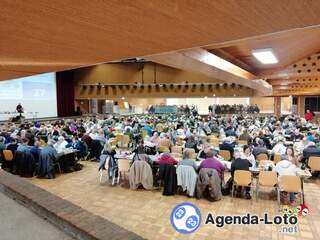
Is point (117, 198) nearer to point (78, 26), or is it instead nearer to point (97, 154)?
point (97, 154)

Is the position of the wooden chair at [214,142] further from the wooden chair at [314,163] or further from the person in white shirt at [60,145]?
the person in white shirt at [60,145]

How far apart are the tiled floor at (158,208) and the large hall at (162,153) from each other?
0.09 ft

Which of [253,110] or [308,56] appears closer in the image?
[308,56]

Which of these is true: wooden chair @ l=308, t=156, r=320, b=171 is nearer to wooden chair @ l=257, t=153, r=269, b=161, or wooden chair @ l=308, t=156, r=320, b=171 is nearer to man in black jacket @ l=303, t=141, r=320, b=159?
man in black jacket @ l=303, t=141, r=320, b=159

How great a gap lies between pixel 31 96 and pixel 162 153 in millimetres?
15810

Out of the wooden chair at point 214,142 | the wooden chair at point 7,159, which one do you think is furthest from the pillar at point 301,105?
the wooden chair at point 7,159

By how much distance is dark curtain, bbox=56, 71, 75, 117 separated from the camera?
23.5m

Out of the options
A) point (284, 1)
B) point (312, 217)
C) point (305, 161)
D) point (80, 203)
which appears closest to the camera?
point (284, 1)

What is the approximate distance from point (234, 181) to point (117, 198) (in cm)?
280

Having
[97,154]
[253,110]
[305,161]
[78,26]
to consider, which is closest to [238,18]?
[78,26]

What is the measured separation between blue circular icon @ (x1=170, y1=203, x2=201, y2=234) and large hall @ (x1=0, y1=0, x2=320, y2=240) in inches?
1.2

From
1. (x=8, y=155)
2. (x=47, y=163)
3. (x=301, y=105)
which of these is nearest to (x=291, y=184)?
(x=47, y=163)

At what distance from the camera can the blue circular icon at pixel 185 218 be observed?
188 inches

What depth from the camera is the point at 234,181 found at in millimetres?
6043
